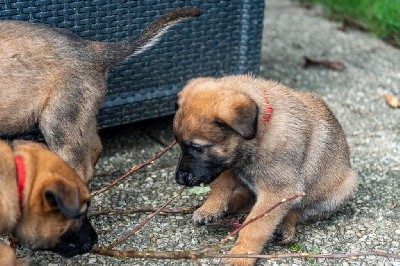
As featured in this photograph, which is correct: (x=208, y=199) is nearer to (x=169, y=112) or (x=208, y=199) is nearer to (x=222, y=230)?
(x=222, y=230)

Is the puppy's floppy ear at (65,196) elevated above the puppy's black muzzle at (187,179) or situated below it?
above

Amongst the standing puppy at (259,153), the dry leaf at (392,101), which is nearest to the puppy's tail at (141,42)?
the standing puppy at (259,153)

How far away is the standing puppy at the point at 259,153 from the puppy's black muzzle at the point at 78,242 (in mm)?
644

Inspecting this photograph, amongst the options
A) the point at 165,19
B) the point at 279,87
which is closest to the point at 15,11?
the point at 165,19

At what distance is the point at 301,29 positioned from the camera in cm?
923

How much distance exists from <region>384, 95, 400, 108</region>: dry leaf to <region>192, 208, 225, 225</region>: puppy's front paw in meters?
2.69

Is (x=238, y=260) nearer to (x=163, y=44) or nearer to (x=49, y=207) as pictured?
(x=49, y=207)

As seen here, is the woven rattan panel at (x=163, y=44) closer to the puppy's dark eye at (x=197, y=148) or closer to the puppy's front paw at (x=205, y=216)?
the puppy's front paw at (x=205, y=216)

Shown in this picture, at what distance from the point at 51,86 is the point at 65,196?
1.33 metres

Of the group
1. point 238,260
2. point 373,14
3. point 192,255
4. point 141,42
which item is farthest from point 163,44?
point 373,14

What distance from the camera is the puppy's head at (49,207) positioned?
3.93 meters

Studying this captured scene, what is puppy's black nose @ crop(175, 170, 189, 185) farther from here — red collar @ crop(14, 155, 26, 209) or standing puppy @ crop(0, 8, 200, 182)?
red collar @ crop(14, 155, 26, 209)

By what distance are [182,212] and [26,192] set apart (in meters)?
1.46

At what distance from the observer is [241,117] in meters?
4.34
